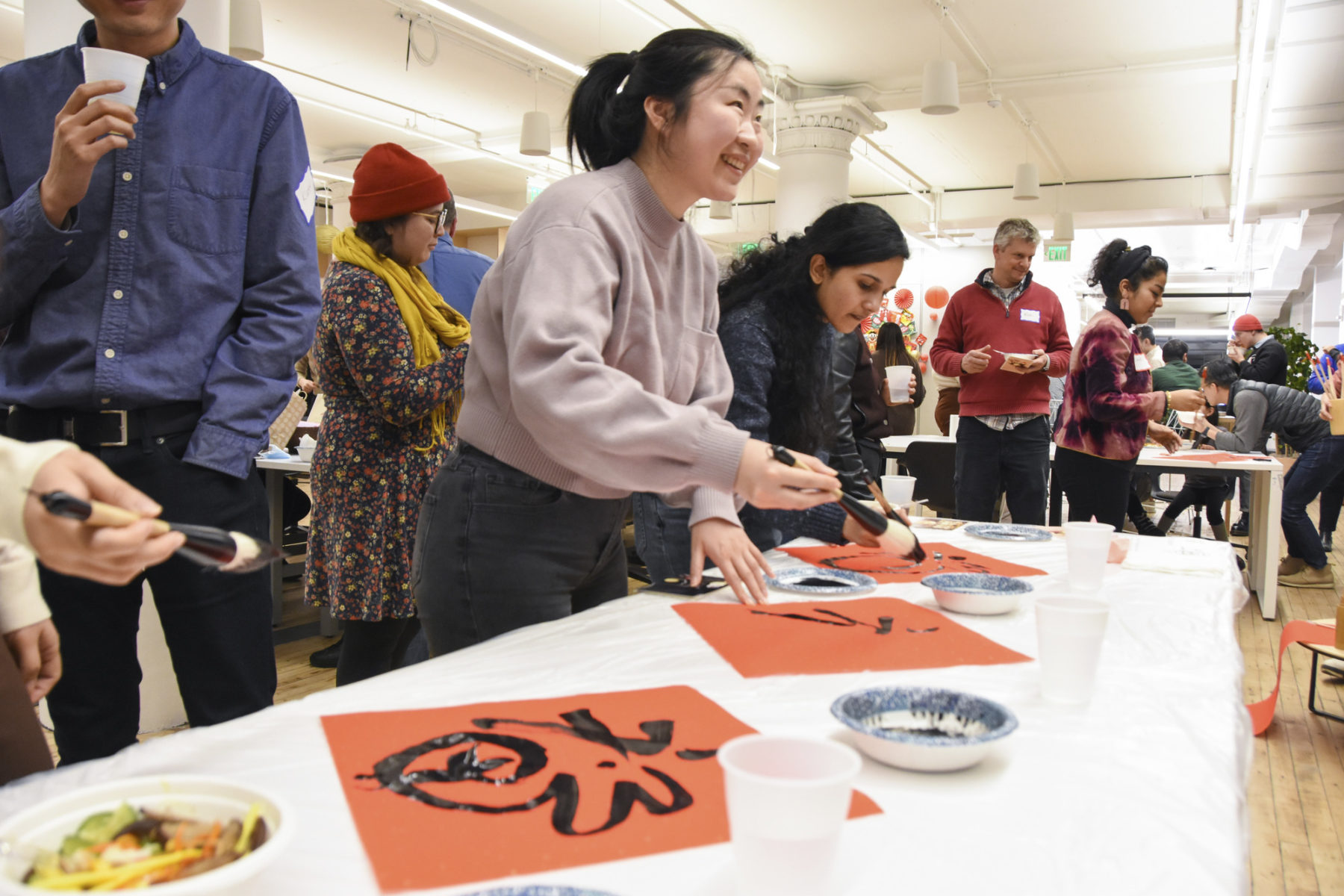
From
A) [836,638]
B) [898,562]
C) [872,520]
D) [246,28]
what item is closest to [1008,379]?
[898,562]

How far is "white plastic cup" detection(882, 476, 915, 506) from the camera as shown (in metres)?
2.21

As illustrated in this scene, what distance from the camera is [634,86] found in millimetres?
1334

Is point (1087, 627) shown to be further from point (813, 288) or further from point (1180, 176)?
point (1180, 176)

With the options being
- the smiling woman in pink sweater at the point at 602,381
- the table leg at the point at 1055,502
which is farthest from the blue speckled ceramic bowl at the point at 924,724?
the table leg at the point at 1055,502

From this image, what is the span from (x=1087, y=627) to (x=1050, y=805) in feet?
0.86

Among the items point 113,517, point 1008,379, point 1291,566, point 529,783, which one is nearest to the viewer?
point 113,517

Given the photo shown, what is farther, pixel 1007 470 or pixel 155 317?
pixel 1007 470

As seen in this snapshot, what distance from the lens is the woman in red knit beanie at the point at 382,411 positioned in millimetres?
2076

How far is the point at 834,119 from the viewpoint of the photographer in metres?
7.87

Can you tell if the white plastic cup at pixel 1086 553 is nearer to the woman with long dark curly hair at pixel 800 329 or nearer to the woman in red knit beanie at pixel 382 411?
the woman with long dark curly hair at pixel 800 329

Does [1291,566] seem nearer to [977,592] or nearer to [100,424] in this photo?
[977,592]

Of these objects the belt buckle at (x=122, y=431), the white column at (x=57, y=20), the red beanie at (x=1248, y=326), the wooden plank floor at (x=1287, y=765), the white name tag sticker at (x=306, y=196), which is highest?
the white column at (x=57, y=20)

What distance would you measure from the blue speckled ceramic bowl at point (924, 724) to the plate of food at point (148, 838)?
0.46m

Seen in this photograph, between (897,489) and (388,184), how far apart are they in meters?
1.38
